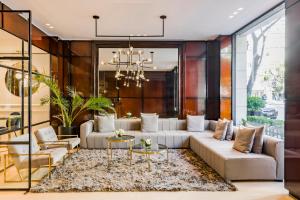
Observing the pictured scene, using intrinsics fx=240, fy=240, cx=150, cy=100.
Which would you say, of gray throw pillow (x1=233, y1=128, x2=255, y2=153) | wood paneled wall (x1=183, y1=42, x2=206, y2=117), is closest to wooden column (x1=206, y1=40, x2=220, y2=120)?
wood paneled wall (x1=183, y1=42, x2=206, y2=117)

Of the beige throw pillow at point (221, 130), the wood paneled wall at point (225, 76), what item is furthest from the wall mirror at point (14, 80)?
the wood paneled wall at point (225, 76)

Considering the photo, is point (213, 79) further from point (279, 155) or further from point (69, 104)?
point (69, 104)

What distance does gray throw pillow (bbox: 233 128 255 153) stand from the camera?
4.12 m

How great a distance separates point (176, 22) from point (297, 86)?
304 cm

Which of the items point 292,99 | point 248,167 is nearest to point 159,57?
point 248,167

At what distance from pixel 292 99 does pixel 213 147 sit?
1.75m

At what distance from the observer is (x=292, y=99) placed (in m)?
3.31

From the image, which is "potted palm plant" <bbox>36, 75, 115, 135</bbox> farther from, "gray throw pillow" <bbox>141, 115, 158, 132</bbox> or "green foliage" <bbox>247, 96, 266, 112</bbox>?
"green foliage" <bbox>247, 96, 266, 112</bbox>

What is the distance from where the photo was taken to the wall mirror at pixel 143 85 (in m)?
8.44

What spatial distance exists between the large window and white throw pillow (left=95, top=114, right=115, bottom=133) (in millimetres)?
3348

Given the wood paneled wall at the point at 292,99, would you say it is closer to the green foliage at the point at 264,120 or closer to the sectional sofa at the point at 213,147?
the sectional sofa at the point at 213,147

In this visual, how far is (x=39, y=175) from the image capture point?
4.12 metres

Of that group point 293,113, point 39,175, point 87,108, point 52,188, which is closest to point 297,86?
point 293,113

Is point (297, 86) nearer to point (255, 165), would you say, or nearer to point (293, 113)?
point (293, 113)
